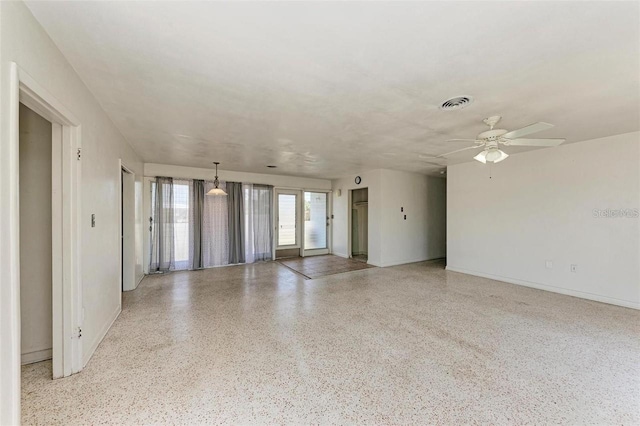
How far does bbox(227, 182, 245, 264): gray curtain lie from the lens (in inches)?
238

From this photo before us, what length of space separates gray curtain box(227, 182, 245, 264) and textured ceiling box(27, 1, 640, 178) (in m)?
2.82

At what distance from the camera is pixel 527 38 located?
1.53 meters

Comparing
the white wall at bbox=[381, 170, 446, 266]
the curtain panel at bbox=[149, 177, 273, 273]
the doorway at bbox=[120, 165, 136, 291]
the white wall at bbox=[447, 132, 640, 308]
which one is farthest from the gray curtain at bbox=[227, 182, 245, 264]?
the white wall at bbox=[447, 132, 640, 308]

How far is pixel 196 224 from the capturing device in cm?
562

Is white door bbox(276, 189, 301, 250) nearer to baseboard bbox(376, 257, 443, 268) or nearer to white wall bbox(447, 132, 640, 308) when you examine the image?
baseboard bbox(376, 257, 443, 268)

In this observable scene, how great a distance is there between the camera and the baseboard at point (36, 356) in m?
2.15

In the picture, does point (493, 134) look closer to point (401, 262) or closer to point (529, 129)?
point (529, 129)

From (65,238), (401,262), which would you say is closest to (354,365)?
(65,238)

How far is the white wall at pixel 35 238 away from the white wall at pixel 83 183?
0.33m

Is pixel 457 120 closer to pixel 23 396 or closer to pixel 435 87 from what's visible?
pixel 435 87

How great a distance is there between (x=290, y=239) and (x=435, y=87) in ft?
18.6

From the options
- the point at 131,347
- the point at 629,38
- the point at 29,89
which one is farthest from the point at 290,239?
the point at 629,38

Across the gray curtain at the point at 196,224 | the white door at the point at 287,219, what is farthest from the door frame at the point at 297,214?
the gray curtain at the point at 196,224

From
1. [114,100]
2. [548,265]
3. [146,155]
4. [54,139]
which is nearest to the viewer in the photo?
[54,139]
